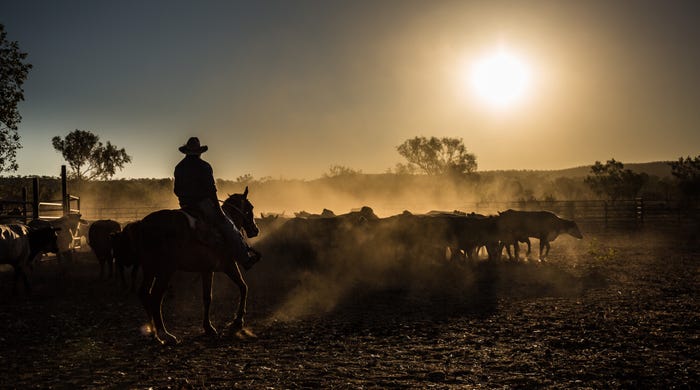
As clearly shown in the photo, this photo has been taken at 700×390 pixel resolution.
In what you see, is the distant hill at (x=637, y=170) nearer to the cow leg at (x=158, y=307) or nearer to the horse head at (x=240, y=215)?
the horse head at (x=240, y=215)

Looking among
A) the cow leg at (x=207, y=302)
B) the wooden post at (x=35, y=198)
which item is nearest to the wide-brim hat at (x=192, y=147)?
the cow leg at (x=207, y=302)

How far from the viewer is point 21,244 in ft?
38.4

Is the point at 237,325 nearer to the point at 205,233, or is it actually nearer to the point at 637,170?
the point at 205,233

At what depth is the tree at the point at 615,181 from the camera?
60312 mm

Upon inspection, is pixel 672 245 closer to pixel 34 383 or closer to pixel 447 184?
pixel 34 383

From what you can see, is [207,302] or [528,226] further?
[528,226]

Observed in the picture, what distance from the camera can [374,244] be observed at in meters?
16.3

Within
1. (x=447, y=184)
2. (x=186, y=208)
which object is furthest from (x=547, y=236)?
(x=447, y=184)

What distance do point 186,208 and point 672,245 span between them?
20.7 metres

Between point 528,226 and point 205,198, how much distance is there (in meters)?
13.5

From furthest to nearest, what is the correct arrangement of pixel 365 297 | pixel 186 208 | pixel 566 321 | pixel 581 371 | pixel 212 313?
pixel 365 297, pixel 212 313, pixel 566 321, pixel 186 208, pixel 581 371

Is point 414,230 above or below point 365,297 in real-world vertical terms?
above

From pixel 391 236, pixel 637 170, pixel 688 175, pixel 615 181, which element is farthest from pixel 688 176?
pixel 637 170

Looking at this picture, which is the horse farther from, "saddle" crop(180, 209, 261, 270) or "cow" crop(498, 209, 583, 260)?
"cow" crop(498, 209, 583, 260)
